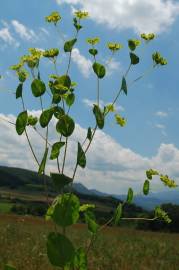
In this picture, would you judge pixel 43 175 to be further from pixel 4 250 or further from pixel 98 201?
pixel 98 201

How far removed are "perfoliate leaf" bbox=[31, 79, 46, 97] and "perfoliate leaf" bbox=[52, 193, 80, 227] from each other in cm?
79

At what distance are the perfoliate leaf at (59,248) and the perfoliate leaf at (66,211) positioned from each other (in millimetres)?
103

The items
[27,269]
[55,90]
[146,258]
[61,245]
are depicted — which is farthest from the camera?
[146,258]

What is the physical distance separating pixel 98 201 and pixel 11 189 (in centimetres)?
4341

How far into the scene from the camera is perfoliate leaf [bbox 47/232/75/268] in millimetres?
3344

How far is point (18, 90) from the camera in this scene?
3.67 meters

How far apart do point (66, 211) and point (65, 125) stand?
23.6 inches

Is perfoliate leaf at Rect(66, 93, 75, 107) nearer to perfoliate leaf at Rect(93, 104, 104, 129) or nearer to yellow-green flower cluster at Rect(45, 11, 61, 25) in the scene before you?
perfoliate leaf at Rect(93, 104, 104, 129)

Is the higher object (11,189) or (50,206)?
(11,189)

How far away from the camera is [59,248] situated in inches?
132

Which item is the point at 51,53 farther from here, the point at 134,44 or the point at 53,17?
the point at 134,44

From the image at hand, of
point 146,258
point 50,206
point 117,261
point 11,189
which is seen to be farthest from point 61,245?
point 11,189

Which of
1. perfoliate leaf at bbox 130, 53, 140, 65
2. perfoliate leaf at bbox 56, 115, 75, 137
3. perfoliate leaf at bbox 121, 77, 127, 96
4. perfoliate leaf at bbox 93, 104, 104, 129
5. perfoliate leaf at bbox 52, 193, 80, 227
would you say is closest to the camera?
perfoliate leaf at bbox 52, 193, 80, 227

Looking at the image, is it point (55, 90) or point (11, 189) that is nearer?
point (55, 90)
